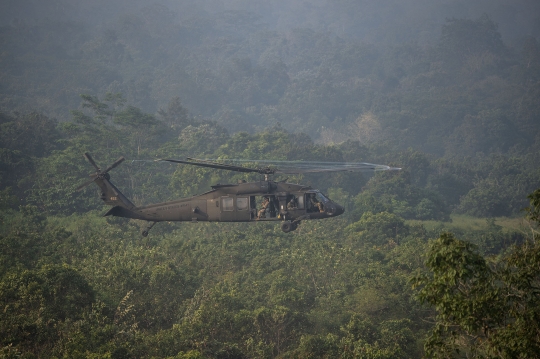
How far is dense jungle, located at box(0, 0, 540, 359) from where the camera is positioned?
605 inches

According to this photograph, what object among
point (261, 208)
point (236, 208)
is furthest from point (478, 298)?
point (236, 208)

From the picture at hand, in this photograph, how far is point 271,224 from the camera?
32969 millimetres

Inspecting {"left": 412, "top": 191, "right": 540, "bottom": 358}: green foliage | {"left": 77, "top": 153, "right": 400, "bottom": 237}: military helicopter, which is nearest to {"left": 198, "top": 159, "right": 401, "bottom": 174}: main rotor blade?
{"left": 77, "top": 153, "right": 400, "bottom": 237}: military helicopter

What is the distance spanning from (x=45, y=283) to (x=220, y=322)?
600 centimetres

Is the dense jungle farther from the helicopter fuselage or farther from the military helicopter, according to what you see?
the helicopter fuselage

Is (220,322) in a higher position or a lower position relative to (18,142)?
lower

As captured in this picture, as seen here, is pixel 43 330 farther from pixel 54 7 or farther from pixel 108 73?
pixel 54 7

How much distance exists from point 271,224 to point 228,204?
1376cm

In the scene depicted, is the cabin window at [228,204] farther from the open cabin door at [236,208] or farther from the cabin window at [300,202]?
the cabin window at [300,202]

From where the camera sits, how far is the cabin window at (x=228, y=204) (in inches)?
763

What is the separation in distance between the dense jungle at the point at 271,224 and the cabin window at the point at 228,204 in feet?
11.9

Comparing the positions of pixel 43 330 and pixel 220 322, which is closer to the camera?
pixel 43 330

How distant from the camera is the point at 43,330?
51.3 feet

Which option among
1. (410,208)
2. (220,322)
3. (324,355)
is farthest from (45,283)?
(410,208)
